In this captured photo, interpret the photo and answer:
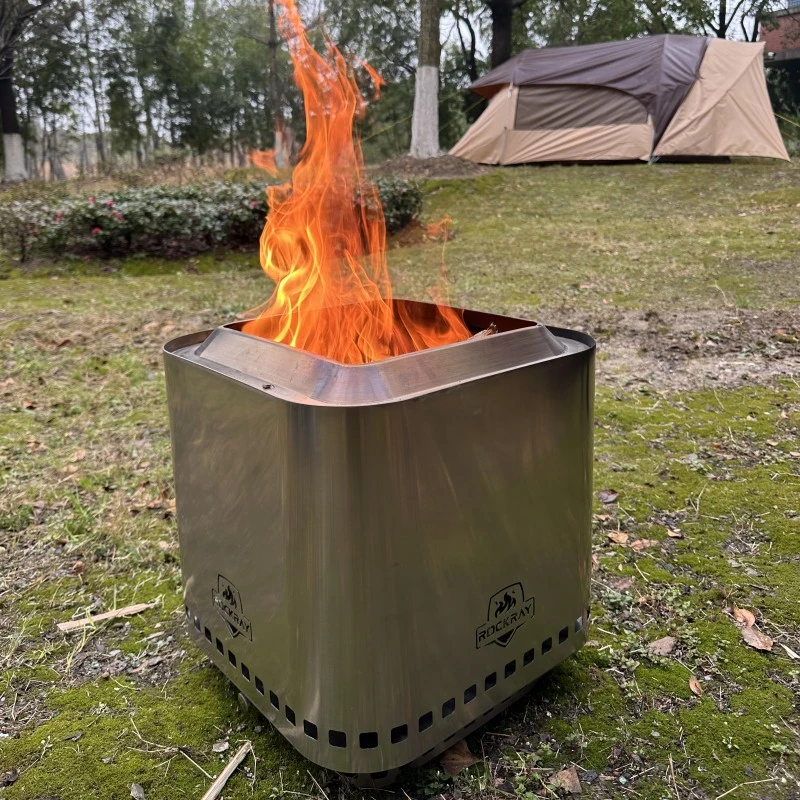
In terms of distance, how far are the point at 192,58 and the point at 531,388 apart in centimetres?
3536

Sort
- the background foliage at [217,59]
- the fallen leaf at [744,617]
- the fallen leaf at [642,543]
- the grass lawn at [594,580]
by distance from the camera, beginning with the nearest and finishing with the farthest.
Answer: the grass lawn at [594,580], the fallen leaf at [744,617], the fallen leaf at [642,543], the background foliage at [217,59]

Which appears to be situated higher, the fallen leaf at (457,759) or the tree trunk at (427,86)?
the tree trunk at (427,86)

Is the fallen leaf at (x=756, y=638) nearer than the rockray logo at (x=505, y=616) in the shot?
No

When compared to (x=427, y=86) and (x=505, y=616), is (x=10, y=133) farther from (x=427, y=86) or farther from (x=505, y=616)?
(x=505, y=616)

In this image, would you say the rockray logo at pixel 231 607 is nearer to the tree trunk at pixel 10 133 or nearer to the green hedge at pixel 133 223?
the green hedge at pixel 133 223

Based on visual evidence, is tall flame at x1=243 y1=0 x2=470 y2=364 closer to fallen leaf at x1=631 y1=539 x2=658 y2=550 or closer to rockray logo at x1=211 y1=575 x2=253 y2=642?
rockray logo at x1=211 y1=575 x2=253 y2=642

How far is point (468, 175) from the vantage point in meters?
12.5

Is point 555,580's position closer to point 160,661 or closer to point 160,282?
point 160,661

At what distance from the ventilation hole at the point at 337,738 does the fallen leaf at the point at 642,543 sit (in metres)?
1.55

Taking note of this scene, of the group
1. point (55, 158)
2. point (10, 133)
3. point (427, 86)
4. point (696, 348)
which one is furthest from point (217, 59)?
point (696, 348)

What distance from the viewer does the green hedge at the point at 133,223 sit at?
8.53 metres

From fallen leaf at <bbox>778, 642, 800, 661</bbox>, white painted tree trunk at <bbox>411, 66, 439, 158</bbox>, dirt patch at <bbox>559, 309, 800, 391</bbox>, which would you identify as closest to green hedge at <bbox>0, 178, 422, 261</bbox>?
dirt patch at <bbox>559, 309, 800, 391</bbox>

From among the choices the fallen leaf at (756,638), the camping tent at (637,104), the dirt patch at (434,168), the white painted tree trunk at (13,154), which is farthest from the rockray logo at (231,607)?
the white painted tree trunk at (13,154)

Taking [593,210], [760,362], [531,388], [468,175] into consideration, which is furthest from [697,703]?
[468,175]
